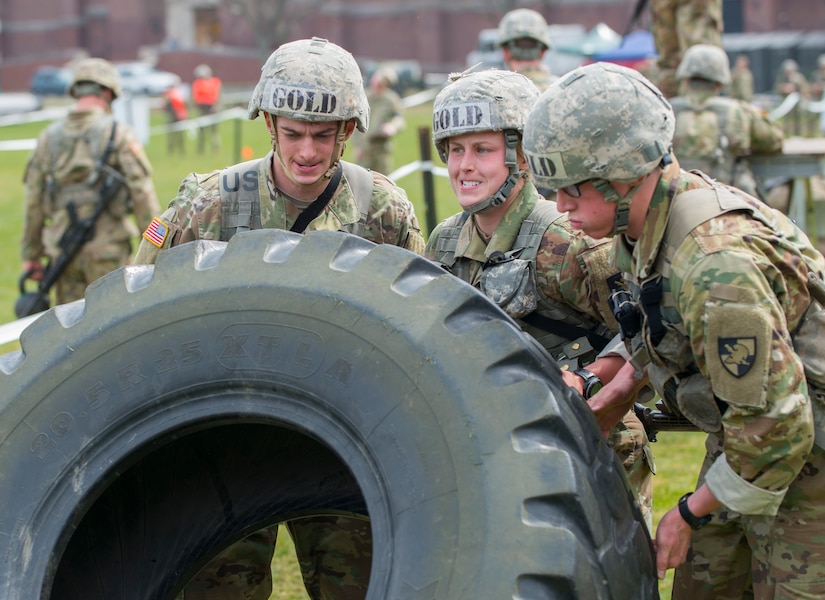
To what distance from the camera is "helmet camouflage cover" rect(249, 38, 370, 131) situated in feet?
12.9

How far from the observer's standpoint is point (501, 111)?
371cm

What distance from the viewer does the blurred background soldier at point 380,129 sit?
17.1 metres

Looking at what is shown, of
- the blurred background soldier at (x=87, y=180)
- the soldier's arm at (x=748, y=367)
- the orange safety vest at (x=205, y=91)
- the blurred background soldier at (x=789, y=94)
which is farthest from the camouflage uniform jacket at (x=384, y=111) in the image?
the soldier's arm at (x=748, y=367)

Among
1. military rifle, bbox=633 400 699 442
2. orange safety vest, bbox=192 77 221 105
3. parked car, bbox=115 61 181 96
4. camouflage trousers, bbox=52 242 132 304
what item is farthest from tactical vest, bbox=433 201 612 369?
parked car, bbox=115 61 181 96

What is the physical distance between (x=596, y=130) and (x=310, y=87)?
4.50 ft

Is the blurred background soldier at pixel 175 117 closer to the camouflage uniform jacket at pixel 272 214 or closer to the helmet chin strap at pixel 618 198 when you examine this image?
the camouflage uniform jacket at pixel 272 214

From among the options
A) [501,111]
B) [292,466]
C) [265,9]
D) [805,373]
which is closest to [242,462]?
[292,466]

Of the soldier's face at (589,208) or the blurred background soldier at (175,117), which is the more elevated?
the soldier's face at (589,208)

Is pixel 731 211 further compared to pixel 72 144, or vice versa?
pixel 72 144

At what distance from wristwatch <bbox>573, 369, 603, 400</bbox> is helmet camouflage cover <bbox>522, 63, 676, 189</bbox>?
732 millimetres

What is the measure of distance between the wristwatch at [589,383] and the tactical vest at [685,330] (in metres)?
0.29

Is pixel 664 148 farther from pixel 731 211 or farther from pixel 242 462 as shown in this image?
pixel 242 462

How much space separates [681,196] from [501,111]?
35.4 inches

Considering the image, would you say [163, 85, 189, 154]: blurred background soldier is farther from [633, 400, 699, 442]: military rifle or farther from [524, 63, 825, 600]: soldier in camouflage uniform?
[524, 63, 825, 600]: soldier in camouflage uniform
